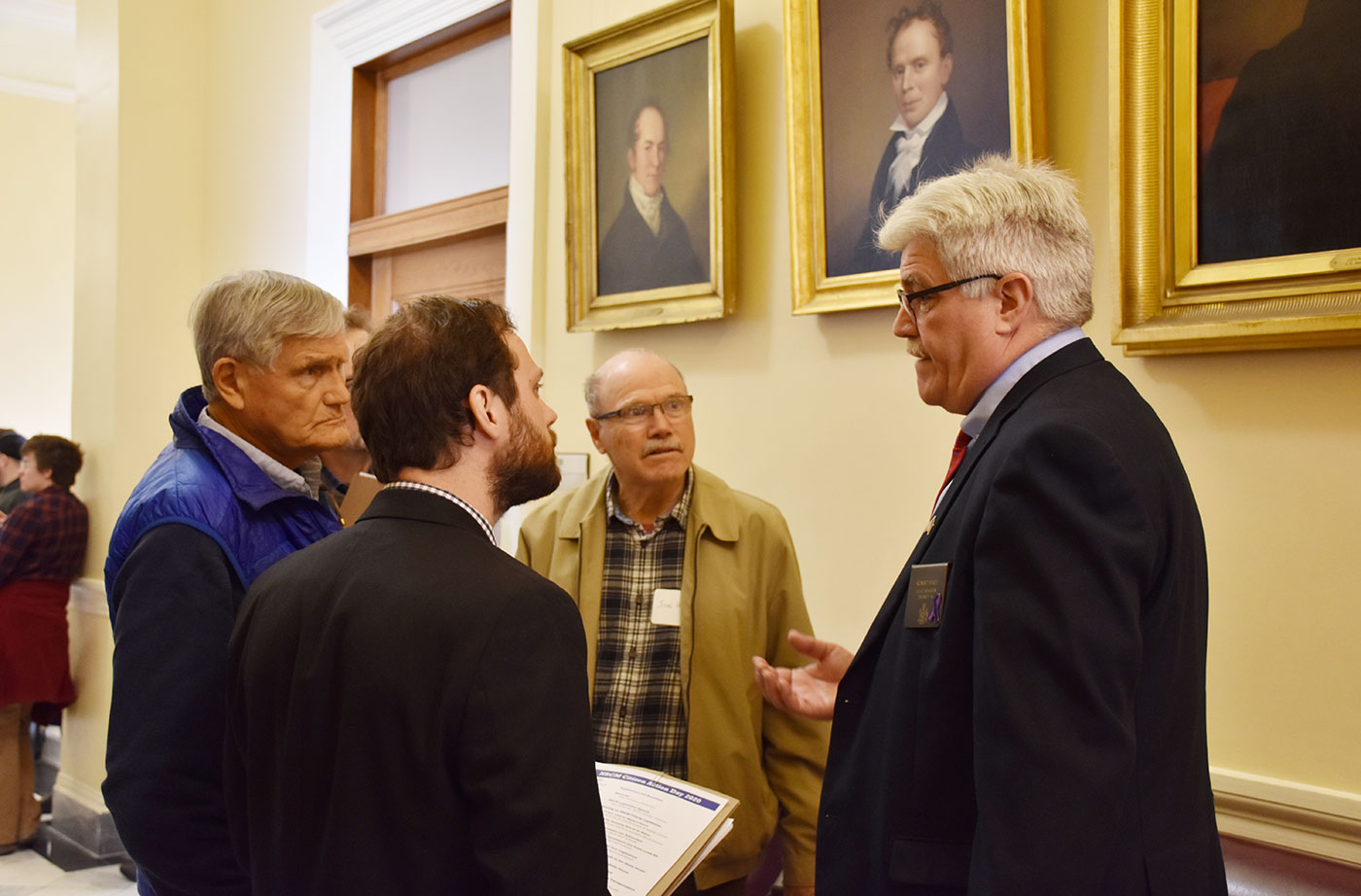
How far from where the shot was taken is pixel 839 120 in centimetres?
307

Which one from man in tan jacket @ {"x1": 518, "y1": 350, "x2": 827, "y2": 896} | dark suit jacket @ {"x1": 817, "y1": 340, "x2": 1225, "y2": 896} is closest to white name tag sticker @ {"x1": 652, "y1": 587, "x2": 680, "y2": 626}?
man in tan jacket @ {"x1": 518, "y1": 350, "x2": 827, "y2": 896}

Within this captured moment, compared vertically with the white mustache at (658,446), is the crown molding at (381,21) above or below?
above

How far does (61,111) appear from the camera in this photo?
30.5ft

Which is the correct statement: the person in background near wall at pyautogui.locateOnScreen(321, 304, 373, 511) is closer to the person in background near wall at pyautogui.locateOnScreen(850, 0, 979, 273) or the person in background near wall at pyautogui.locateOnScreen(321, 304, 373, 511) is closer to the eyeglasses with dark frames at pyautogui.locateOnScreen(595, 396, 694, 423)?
the eyeglasses with dark frames at pyautogui.locateOnScreen(595, 396, 694, 423)

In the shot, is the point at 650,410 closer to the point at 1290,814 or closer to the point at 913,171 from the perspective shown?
the point at 913,171

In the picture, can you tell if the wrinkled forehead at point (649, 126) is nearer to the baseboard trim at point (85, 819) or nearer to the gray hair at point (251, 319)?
the gray hair at point (251, 319)

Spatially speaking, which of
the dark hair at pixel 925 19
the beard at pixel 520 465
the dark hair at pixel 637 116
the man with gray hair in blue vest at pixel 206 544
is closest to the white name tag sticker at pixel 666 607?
the man with gray hair in blue vest at pixel 206 544

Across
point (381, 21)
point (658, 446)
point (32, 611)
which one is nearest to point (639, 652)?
point (658, 446)

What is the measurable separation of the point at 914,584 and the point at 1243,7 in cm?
160

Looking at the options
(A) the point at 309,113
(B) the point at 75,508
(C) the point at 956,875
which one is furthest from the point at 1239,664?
(B) the point at 75,508

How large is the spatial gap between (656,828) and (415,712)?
2.61ft

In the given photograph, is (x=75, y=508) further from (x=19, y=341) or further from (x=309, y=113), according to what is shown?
(x=19, y=341)

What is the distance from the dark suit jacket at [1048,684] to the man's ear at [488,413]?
0.69 meters

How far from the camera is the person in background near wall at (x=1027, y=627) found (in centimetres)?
134
